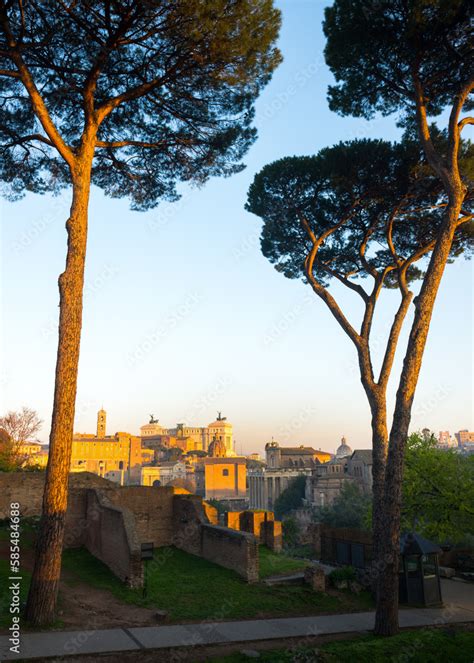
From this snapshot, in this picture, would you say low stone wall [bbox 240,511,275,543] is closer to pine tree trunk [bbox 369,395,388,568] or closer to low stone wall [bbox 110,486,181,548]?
low stone wall [bbox 110,486,181,548]

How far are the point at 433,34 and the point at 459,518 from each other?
1046cm

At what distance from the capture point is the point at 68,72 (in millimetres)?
10977

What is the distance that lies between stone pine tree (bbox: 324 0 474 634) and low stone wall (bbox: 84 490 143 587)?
4.84 metres

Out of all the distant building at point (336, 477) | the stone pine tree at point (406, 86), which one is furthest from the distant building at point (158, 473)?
the stone pine tree at point (406, 86)

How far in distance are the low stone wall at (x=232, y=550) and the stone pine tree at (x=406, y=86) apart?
3.97m

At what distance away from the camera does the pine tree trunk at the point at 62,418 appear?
8000 mm

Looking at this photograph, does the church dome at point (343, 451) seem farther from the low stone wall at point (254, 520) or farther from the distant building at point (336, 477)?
the low stone wall at point (254, 520)

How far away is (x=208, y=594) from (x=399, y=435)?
507 cm

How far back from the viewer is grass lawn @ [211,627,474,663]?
239 inches

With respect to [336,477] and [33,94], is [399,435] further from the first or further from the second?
[336,477]

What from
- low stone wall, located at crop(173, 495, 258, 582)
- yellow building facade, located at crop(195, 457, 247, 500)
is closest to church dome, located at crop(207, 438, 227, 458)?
yellow building facade, located at crop(195, 457, 247, 500)

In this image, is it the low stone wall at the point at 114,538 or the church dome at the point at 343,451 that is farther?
the church dome at the point at 343,451

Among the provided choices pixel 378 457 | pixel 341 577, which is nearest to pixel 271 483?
pixel 341 577

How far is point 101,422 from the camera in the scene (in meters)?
130
